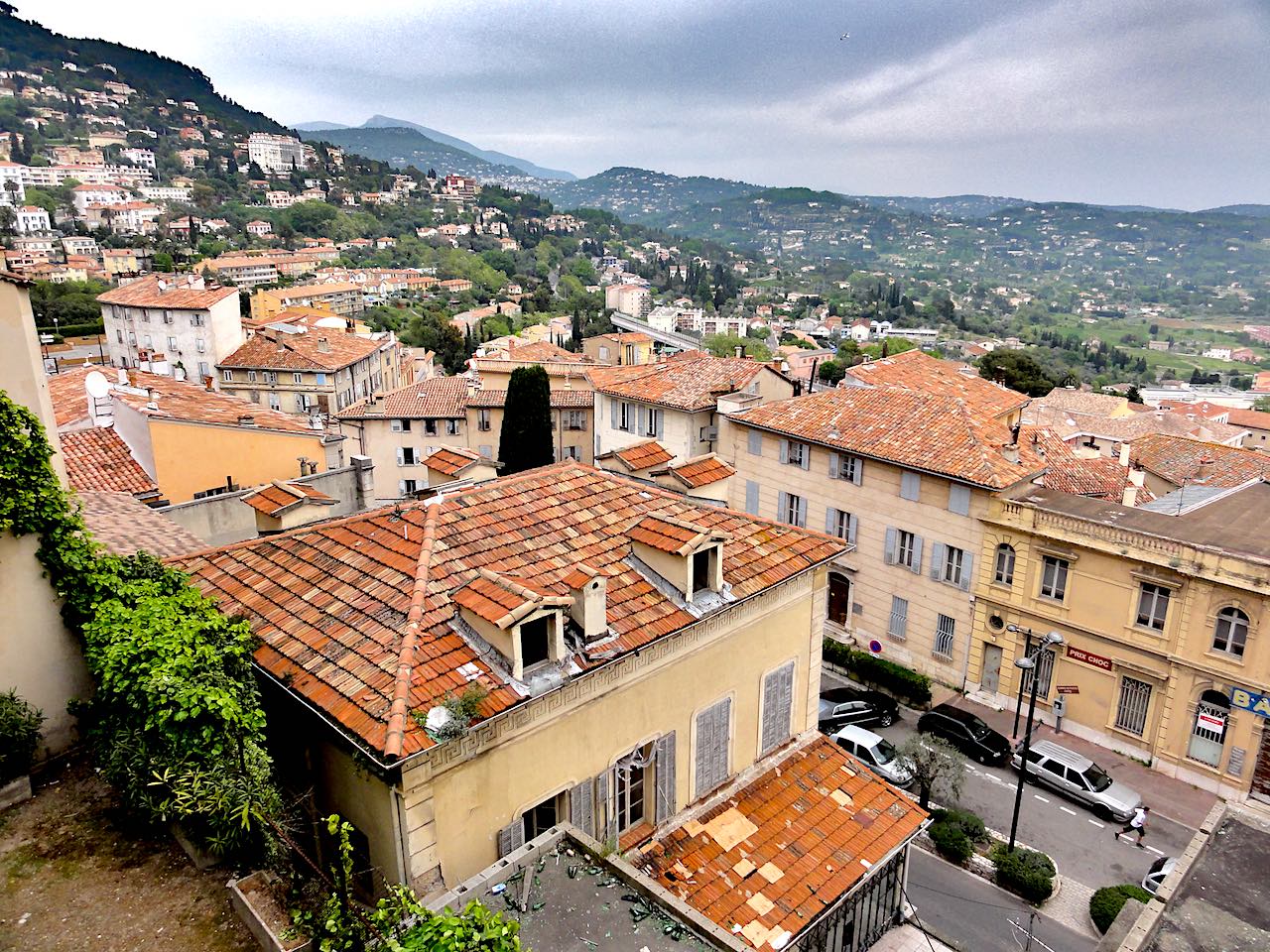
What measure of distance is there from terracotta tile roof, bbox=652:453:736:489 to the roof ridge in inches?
219

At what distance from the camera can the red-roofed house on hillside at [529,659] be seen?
375 inches

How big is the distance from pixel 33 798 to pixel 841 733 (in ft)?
66.5

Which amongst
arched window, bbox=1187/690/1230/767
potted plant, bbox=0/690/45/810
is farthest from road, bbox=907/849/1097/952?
potted plant, bbox=0/690/45/810

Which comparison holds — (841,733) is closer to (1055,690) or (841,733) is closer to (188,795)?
(1055,690)

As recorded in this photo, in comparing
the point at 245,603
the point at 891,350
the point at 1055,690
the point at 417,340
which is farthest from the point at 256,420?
the point at 891,350

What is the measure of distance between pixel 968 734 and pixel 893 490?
29.4ft

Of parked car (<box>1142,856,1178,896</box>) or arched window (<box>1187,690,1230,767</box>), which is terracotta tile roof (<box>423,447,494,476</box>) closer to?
parked car (<box>1142,856,1178,896</box>)

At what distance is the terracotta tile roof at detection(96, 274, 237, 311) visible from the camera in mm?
67000

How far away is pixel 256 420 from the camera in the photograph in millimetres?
27219

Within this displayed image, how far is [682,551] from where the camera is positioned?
39.4ft

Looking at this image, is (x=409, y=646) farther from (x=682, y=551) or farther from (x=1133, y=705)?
(x=1133, y=705)

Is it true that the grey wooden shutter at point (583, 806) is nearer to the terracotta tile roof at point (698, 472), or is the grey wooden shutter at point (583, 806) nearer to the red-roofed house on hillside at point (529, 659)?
the red-roofed house on hillside at point (529, 659)

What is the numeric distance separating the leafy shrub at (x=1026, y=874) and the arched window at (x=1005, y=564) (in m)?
9.85

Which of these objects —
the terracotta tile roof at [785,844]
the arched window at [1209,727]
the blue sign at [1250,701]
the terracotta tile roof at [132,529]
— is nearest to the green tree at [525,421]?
the terracotta tile roof at [132,529]
